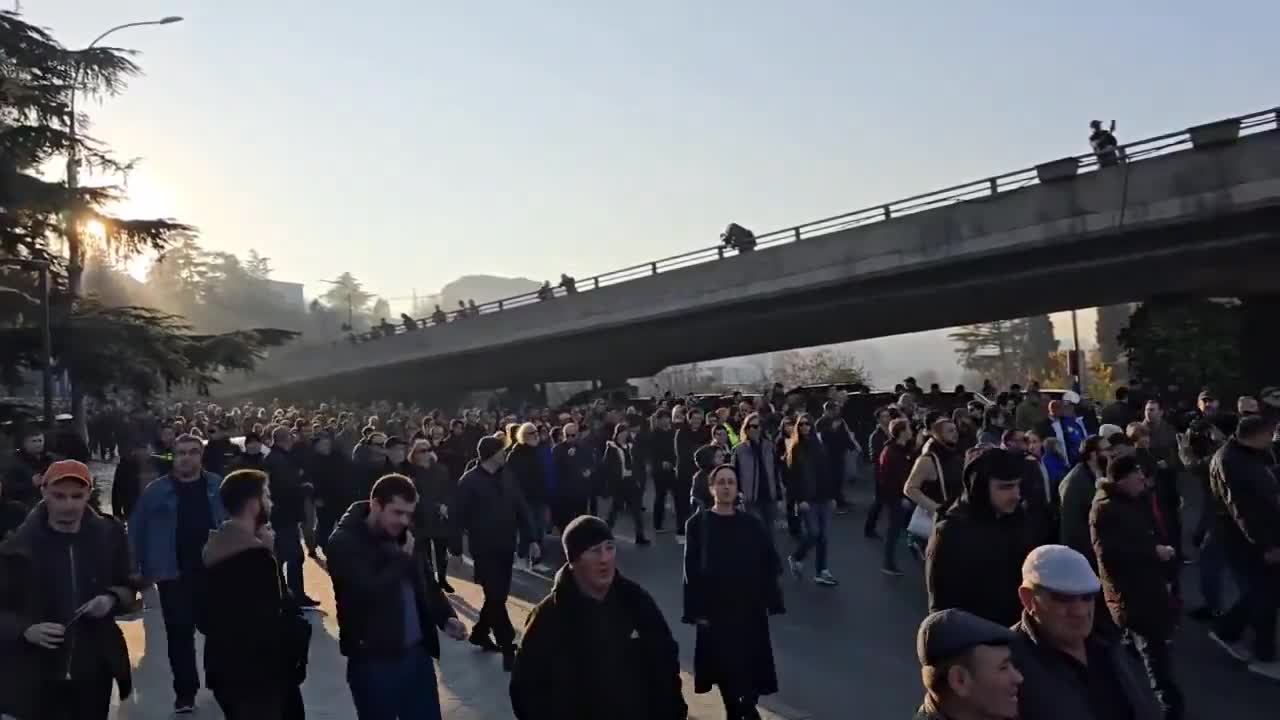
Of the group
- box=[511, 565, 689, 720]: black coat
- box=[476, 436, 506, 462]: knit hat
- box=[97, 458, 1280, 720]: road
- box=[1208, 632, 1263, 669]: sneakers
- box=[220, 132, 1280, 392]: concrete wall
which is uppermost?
box=[220, 132, 1280, 392]: concrete wall

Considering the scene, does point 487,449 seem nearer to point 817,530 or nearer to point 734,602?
point 734,602

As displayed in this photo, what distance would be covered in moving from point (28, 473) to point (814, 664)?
284 inches

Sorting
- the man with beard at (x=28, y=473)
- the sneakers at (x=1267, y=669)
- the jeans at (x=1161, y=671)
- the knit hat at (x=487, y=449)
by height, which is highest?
the man with beard at (x=28, y=473)

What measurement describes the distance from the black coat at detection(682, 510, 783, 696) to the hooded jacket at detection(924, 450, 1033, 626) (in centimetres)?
156

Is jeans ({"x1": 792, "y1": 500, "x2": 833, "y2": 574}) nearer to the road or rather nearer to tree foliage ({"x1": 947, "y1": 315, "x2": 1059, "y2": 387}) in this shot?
the road

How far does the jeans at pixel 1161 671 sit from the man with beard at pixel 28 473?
806 cm

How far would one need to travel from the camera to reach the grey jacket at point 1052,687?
2.95 meters

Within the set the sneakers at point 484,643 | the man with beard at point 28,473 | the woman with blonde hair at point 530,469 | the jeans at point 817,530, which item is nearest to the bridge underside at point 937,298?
the jeans at point 817,530

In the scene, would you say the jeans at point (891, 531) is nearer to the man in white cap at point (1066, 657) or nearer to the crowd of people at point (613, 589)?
the crowd of people at point (613, 589)

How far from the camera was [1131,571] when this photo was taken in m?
5.48

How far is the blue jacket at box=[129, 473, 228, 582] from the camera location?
7.09 m

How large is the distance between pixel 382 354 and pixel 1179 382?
34.2 meters

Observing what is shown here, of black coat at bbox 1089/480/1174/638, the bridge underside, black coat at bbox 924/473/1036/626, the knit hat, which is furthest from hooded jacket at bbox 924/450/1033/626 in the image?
the bridge underside

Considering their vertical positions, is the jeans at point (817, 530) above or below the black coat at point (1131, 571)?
below
